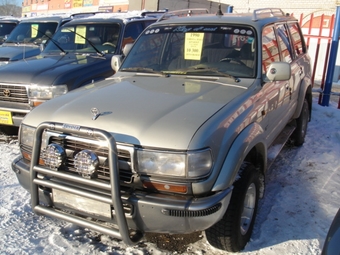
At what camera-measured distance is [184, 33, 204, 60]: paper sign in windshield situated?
3.93m

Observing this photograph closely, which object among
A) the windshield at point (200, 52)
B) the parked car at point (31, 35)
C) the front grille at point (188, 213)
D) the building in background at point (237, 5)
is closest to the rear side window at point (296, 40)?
the windshield at point (200, 52)

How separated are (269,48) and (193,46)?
2.80ft

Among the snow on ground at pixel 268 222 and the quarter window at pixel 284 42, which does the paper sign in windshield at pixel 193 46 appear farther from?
the snow on ground at pixel 268 222

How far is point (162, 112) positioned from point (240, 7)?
16173 mm

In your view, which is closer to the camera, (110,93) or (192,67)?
(110,93)

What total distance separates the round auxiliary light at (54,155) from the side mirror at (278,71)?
81.5 inches

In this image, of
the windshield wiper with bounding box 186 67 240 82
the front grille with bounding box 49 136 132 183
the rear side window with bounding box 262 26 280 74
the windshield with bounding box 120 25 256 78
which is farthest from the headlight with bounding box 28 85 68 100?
the rear side window with bounding box 262 26 280 74

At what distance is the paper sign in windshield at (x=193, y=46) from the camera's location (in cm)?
393

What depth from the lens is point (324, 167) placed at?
193 inches

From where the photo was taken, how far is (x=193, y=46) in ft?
13.0

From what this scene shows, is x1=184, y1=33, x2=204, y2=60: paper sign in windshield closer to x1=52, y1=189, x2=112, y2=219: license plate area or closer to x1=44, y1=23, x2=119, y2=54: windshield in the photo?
x1=52, y1=189, x2=112, y2=219: license plate area

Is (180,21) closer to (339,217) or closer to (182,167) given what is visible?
(182,167)

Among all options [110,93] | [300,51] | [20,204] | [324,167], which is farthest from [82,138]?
[300,51]

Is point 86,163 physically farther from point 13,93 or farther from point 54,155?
point 13,93
